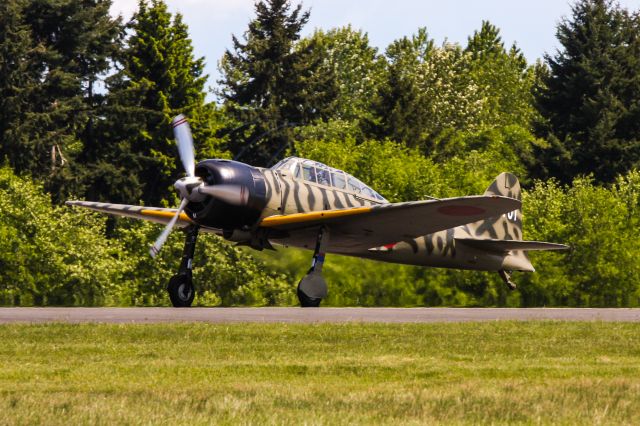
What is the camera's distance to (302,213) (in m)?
25.6

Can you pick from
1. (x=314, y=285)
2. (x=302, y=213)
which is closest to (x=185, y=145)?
(x=302, y=213)

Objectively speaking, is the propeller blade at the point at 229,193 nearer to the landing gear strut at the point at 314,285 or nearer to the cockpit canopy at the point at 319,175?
the cockpit canopy at the point at 319,175

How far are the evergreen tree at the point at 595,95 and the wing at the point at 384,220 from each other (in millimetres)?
41777

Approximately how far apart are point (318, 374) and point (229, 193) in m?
11.3

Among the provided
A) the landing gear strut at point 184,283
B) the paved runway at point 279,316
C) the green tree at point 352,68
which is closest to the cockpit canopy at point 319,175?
the landing gear strut at point 184,283

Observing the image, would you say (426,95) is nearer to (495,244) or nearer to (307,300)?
(495,244)

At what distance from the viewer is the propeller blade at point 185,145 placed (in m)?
24.7

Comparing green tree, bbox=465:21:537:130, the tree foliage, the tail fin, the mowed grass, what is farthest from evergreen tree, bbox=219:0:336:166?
the mowed grass

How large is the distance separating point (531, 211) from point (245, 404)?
152 feet

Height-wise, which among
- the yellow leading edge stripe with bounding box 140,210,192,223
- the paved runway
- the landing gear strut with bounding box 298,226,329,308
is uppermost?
the yellow leading edge stripe with bounding box 140,210,192,223

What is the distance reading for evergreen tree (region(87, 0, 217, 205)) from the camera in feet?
205

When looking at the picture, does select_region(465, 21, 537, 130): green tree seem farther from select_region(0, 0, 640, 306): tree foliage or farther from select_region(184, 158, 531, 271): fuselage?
select_region(184, 158, 531, 271): fuselage

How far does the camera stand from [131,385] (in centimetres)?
1166

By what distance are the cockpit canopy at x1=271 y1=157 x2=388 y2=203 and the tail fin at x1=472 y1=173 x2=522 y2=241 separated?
5.47 m
